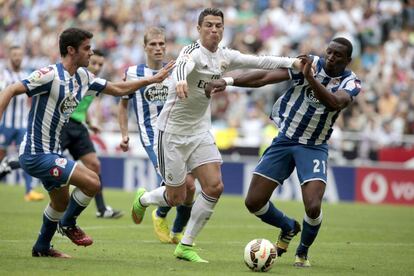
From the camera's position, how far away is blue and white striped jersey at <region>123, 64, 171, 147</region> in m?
12.8

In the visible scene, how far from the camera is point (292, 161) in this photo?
429 inches

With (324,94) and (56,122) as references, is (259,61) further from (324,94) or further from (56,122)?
(56,122)

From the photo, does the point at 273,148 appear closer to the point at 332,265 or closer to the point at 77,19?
the point at 332,265

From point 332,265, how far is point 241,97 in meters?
14.9

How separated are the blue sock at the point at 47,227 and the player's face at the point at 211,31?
241 cm

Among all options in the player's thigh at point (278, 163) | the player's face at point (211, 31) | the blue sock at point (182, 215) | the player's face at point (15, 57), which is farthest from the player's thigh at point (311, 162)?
the player's face at point (15, 57)

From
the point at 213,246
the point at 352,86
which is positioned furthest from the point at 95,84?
the point at 213,246

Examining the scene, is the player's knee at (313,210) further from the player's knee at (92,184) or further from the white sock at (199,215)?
the player's knee at (92,184)

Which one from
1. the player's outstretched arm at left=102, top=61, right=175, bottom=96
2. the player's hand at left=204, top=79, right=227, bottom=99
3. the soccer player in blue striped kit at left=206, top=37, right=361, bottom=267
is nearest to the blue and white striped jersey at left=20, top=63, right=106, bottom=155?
the player's outstretched arm at left=102, top=61, right=175, bottom=96

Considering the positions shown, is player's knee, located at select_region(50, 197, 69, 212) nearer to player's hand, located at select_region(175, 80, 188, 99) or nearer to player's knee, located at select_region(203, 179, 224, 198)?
player's knee, located at select_region(203, 179, 224, 198)

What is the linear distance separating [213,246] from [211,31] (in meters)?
3.18

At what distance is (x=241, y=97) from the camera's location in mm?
25234

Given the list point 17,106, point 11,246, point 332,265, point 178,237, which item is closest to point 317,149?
point 332,265

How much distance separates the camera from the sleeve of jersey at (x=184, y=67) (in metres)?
9.61
